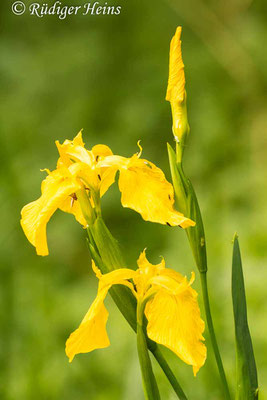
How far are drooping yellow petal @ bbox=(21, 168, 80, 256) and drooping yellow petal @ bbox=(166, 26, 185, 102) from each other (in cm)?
14

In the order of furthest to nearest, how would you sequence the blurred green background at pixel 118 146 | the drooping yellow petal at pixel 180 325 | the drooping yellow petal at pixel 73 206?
1. the blurred green background at pixel 118 146
2. the drooping yellow petal at pixel 73 206
3. the drooping yellow petal at pixel 180 325

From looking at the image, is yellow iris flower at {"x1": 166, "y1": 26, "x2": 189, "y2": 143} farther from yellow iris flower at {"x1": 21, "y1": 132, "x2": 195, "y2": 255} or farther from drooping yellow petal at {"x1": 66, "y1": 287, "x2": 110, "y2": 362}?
drooping yellow petal at {"x1": 66, "y1": 287, "x2": 110, "y2": 362}

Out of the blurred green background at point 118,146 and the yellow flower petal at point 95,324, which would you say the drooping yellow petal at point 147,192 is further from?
the blurred green background at point 118,146

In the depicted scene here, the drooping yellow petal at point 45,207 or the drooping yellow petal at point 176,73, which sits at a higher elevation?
the drooping yellow petal at point 176,73

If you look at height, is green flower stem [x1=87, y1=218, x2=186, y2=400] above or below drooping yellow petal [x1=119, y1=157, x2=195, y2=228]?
below

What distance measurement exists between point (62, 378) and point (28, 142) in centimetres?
79

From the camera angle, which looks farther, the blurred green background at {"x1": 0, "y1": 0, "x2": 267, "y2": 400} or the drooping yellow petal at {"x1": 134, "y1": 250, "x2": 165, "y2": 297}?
the blurred green background at {"x1": 0, "y1": 0, "x2": 267, "y2": 400}

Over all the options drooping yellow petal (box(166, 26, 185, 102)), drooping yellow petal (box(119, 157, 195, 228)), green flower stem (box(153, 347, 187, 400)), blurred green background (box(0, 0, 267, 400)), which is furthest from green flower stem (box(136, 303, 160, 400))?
blurred green background (box(0, 0, 267, 400))

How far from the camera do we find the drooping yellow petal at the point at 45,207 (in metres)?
0.60

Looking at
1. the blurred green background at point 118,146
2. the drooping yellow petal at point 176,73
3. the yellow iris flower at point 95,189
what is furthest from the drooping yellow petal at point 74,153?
the blurred green background at point 118,146

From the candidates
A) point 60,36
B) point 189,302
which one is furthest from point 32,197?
point 189,302

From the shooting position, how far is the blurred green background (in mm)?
1213

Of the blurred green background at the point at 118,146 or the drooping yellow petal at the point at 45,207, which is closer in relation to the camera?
the drooping yellow petal at the point at 45,207

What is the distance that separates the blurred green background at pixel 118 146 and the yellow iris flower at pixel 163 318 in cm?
48
